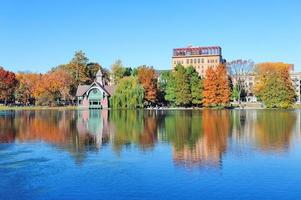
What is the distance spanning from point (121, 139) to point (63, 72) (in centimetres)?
6200

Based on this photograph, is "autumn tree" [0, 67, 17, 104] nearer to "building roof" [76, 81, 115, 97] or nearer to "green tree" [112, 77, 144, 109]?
"building roof" [76, 81, 115, 97]

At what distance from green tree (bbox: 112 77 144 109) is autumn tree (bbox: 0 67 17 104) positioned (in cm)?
2440

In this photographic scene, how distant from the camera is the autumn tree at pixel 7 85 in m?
86.4

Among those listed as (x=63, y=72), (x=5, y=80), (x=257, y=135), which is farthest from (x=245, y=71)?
(x=257, y=135)

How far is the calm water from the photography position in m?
14.2

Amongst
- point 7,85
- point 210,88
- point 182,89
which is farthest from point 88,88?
point 210,88

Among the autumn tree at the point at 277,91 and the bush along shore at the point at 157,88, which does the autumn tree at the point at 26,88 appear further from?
the autumn tree at the point at 277,91

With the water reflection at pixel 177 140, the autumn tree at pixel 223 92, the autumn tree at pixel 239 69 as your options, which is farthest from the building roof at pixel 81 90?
the water reflection at pixel 177 140

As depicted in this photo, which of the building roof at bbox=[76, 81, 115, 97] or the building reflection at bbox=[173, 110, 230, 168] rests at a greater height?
the building roof at bbox=[76, 81, 115, 97]

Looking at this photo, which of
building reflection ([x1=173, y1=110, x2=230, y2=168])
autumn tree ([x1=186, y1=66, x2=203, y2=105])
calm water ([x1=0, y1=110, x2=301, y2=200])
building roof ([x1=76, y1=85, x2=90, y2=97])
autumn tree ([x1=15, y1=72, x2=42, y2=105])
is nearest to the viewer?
calm water ([x1=0, y1=110, x2=301, y2=200])

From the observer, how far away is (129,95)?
7556cm

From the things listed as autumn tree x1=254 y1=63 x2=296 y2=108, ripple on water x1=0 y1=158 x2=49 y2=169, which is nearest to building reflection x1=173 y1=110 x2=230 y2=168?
ripple on water x1=0 y1=158 x2=49 y2=169

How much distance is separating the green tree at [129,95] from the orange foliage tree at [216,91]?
11785mm

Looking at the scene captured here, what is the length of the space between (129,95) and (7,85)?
28.4m
